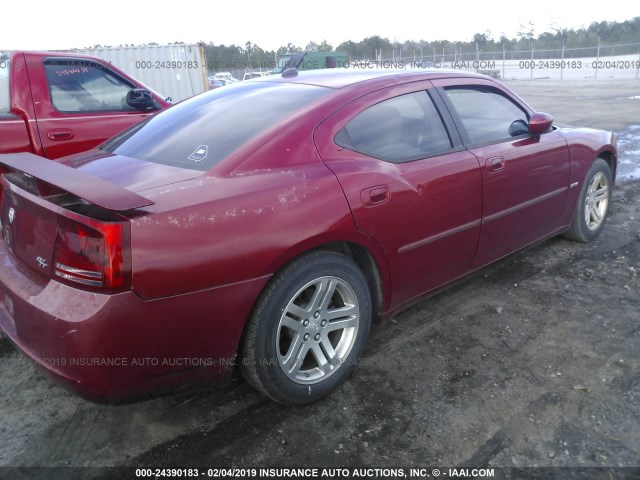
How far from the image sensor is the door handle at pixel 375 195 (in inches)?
101

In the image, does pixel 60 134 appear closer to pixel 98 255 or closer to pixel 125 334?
pixel 98 255

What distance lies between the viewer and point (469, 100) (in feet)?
11.2

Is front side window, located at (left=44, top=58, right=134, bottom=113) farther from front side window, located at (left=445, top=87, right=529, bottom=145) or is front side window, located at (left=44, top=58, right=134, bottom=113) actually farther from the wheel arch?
the wheel arch

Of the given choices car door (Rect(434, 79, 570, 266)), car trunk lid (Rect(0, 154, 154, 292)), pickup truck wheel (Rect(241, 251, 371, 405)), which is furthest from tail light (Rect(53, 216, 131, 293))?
car door (Rect(434, 79, 570, 266))

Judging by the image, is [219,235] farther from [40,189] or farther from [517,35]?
[517,35]

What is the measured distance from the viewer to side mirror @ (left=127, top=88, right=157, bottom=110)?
498 cm

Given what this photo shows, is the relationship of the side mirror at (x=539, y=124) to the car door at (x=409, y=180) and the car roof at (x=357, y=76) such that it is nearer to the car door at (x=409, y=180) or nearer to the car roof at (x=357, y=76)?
the car roof at (x=357, y=76)

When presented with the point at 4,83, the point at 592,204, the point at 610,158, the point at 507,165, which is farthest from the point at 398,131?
the point at 4,83

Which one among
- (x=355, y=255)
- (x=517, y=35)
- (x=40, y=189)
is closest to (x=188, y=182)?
(x=40, y=189)

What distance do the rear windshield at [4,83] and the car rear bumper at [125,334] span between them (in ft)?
9.63

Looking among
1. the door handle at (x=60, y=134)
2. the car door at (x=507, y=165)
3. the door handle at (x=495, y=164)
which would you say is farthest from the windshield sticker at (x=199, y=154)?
the door handle at (x=60, y=134)

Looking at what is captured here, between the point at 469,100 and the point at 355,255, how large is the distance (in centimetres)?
146

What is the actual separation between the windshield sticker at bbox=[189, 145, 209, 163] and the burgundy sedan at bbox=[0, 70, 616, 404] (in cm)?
1

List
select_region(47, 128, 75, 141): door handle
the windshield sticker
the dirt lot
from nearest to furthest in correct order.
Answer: the dirt lot < the windshield sticker < select_region(47, 128, 75, 141): door handle
